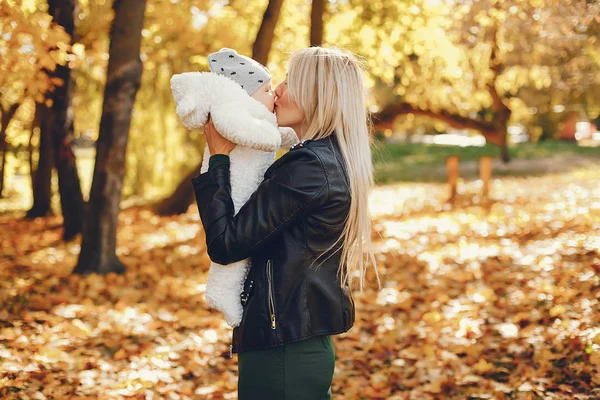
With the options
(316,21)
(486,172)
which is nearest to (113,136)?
(316,21)

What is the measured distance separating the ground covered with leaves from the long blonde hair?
620mm

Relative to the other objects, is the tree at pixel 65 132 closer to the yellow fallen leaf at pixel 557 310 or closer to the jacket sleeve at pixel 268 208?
the yellow fallen leaf at pixel 557 310

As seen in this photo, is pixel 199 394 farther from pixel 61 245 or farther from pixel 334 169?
pixel 61 245

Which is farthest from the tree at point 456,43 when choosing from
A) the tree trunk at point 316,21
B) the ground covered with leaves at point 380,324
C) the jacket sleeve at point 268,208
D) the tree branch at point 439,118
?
the jacket sleeve at point 268,208

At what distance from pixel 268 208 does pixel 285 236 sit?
13cm

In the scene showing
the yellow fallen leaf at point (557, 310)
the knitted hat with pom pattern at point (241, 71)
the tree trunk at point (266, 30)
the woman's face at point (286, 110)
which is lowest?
the yellow fallen leaf at point (557, 310)

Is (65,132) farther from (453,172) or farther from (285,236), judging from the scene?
(453,172)

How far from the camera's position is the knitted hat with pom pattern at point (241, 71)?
A: 2238 millimetres

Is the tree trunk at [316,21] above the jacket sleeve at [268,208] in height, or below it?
above

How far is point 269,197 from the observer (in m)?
2.04

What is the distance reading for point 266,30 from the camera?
30.9 ft

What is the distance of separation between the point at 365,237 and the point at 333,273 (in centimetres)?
17

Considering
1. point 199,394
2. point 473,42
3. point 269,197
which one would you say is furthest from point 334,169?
point 473,42

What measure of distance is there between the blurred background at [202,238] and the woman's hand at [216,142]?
617 millimetres
